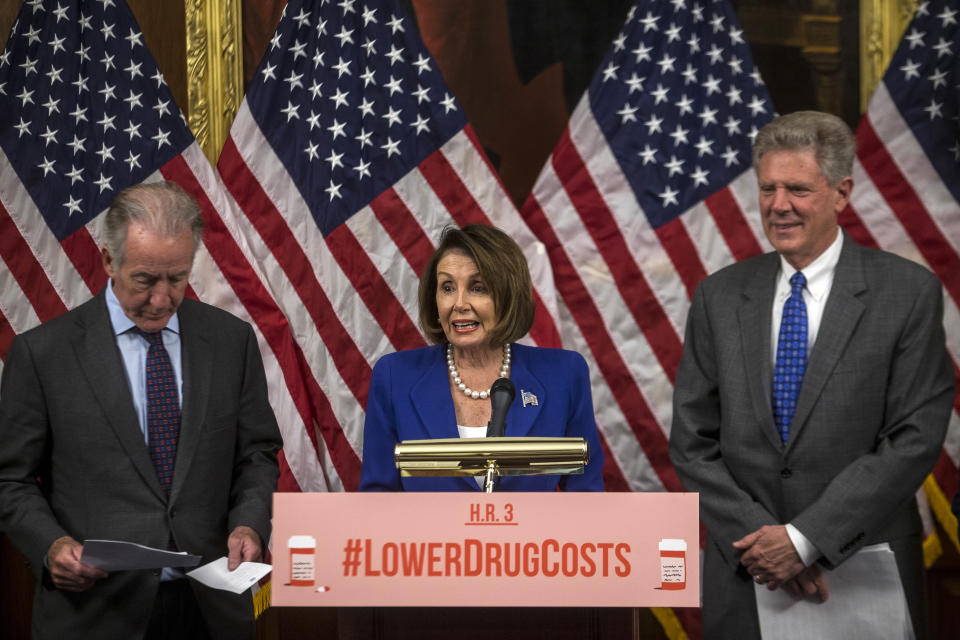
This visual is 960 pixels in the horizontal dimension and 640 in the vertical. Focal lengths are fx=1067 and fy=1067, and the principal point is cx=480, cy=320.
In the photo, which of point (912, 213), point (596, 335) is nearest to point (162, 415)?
point (596, 335)

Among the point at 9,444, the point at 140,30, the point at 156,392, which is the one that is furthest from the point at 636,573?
the point at 140,30

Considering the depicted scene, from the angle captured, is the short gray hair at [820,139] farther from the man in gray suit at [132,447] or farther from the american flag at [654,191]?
the man in gray suit at [132,447]

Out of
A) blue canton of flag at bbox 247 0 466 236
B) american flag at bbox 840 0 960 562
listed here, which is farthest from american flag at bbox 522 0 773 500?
blue canton of flag at bbox 247 0 466 236

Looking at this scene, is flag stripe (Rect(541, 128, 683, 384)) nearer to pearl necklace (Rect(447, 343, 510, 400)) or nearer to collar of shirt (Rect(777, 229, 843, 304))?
collar of shirt (Rect(777, 229, 843, 304))

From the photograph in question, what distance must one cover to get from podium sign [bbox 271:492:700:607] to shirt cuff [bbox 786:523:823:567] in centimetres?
98

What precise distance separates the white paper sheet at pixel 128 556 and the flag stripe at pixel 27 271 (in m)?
2.10

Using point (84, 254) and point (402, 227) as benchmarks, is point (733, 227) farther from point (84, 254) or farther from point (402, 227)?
point (84, 254)

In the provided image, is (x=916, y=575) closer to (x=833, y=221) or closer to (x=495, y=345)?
(x=833, y=221)

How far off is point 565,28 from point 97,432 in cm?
268

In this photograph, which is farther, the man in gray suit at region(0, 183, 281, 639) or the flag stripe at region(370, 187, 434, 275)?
the flag stripe at region(370, 187, 434, 275)

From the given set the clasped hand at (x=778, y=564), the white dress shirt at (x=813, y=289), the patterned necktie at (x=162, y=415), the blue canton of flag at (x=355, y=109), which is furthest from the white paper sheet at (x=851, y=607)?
the blue canton of flag at (x=355, y=109)

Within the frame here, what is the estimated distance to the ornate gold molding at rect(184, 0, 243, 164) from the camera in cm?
424

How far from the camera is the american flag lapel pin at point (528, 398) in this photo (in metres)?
2.63

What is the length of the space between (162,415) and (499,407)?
943mm
